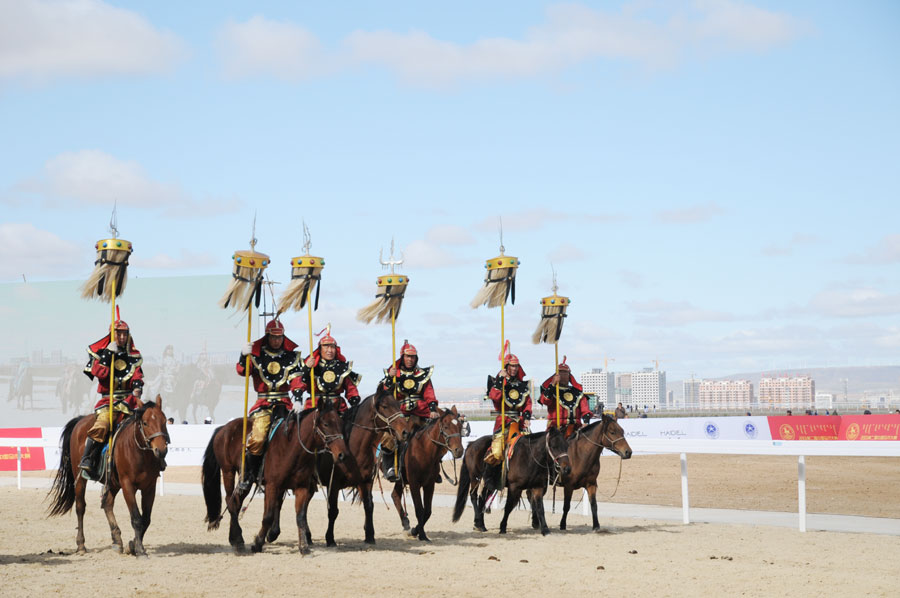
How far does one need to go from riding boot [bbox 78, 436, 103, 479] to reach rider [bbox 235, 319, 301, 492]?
1858mm

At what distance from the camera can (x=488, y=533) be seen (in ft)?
49.5

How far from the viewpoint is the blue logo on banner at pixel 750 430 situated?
37.2m

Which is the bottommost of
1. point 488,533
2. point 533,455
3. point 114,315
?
point 488,533

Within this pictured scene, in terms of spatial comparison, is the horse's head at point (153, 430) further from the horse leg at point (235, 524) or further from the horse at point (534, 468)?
the horse at point (534, 468)

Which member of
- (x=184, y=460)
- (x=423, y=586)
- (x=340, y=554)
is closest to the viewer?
(x=423, y=586)

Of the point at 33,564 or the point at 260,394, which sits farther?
the point at 260,394

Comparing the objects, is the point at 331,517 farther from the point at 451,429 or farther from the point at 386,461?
the point at 451,429

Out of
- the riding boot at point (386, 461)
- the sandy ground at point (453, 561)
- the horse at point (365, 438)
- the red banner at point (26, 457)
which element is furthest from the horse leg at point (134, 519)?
the red banner at point (26, 457)

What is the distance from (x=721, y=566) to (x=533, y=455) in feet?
13.4

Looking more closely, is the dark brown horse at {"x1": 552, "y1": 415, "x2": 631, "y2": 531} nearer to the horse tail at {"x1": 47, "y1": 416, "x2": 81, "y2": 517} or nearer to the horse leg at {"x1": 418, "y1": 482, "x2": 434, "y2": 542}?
the horse leg at {"x1": 418, "y1": 482, "x2": 434, "y2": 542}

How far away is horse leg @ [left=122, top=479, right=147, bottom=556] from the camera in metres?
12.0

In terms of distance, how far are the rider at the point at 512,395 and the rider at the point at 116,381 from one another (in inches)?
209

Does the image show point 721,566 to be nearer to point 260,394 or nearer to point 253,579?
point 253,579

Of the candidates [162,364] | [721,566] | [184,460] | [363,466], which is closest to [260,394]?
[363,466]
